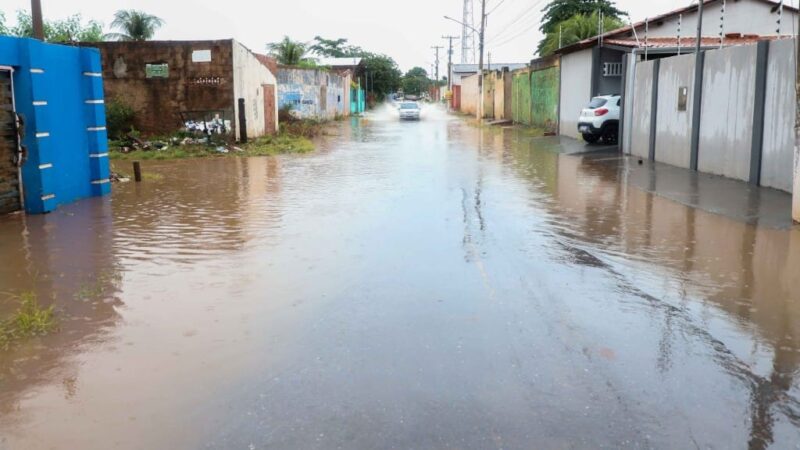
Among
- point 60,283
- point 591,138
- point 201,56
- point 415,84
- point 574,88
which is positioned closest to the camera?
point 60,283

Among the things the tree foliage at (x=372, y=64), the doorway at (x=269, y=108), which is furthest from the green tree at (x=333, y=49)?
the doorway at (x=269, y=108)

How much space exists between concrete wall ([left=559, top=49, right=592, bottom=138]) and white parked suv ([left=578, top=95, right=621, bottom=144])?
277 centimetres

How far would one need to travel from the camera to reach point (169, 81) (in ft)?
82.5

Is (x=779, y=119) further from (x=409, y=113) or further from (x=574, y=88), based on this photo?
(x=409, y=113)

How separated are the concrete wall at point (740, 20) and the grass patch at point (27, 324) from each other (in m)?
29.0

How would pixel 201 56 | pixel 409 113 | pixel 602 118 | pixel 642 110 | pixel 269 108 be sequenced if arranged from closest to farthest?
pixel 642 110, pixel 602 118, pixel 201 56, pixel 269 108, pixel 409 113

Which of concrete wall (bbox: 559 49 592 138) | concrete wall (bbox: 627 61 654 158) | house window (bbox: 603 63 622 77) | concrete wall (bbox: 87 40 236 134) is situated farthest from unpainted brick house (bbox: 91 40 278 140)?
concrete wall (bbox: 627 61 654 158)

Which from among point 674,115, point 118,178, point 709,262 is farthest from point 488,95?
point 709,262

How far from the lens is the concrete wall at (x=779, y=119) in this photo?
39.0ft

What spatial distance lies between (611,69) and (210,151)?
1386 centimetres

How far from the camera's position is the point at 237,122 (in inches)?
994

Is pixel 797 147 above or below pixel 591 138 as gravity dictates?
above

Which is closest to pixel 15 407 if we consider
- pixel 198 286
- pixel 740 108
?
pixel 198 286

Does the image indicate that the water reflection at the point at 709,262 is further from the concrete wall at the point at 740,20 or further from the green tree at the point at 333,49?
the green tree at the point at 333,49
